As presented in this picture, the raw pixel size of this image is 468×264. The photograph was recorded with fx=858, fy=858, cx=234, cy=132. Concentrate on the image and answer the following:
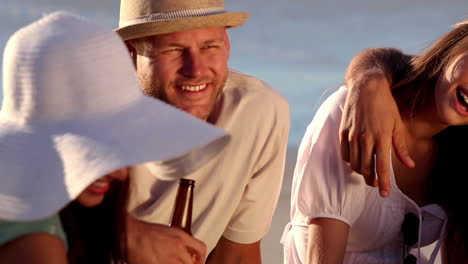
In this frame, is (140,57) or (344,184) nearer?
(140,57)

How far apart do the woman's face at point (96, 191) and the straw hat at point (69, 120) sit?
0.38ft

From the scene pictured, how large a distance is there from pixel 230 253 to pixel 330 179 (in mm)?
349

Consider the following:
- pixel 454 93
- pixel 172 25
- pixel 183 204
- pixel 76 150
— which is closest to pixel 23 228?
pixel 76 150

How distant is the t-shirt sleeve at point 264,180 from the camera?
90.3 inches

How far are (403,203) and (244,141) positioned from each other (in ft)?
1.74

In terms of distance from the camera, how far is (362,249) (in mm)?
2502

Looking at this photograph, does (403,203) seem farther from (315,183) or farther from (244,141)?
(244,141)

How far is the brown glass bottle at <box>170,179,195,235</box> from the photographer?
6.00 ft

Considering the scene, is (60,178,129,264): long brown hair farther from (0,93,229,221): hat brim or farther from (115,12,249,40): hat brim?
(115,12,249,40): hat brim

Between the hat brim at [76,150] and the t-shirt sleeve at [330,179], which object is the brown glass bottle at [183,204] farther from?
the t-shirt sleeve at [330,179]

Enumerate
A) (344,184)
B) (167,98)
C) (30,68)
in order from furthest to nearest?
1. (344,184)
2. (167,98)
3. (30,68)

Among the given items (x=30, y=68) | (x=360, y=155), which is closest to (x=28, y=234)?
(x=30, y=68)

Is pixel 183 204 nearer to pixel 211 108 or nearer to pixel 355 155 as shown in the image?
pixel 211 108

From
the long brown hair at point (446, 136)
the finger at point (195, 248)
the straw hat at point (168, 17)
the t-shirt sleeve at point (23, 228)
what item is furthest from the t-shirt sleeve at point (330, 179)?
the t-shirt sleeve at point (23, 228)
